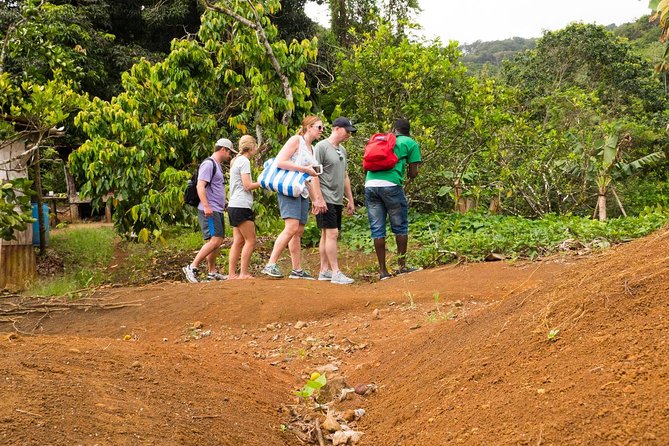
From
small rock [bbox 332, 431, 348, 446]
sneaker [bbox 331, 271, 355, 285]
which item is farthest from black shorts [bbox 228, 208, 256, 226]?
small rock [bbox 332, 431, 348, 446]

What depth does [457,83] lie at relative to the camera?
10.7m

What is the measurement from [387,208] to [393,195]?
177 mm

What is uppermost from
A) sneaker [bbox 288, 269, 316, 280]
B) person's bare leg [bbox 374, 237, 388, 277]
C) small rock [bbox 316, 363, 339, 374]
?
person's bare leg [bbox 374, 237, 388, 277]

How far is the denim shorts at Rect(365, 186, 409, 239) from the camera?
271 inches

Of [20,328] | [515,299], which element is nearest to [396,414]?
[515,299]

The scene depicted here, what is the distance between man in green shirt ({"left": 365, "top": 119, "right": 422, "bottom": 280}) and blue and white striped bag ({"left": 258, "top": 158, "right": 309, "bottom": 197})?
0.78 m

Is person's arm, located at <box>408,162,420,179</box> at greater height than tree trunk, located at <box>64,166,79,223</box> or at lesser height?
greater

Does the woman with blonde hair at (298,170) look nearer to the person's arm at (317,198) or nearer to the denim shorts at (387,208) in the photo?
the person's arm at (317,198)

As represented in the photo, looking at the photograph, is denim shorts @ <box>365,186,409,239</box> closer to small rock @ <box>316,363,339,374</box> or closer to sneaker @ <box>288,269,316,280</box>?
sneaker @ <box>288,269,316,280</box>

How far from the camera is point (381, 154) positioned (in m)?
6.75

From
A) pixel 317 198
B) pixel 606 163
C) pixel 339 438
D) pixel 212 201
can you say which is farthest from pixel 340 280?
pixel 606 163

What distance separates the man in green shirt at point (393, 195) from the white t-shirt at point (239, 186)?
1.29m

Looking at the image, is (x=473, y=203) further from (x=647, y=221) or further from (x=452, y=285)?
(x=452, y=285)

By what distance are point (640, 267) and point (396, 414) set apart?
4.19ft
